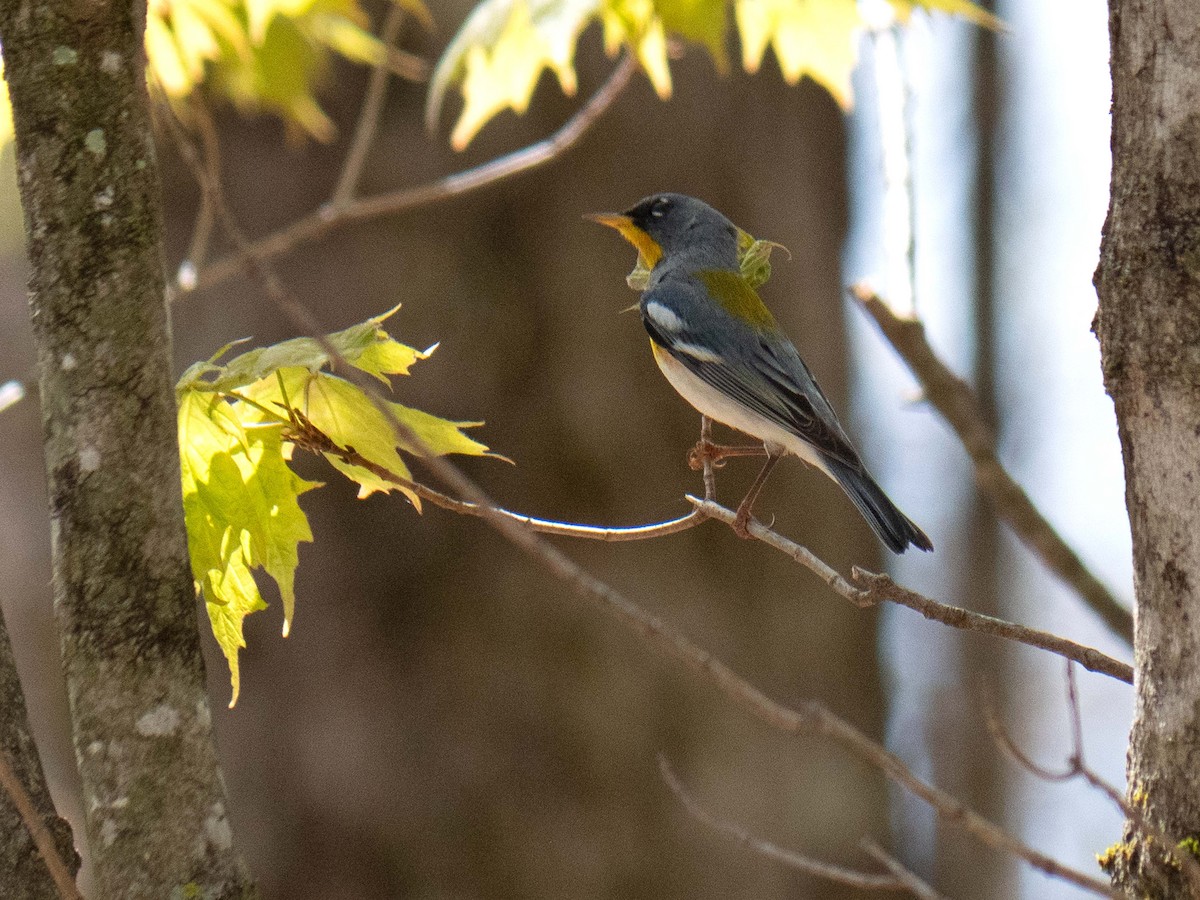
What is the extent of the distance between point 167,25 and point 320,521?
1860mm

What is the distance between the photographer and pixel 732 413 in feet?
10.6

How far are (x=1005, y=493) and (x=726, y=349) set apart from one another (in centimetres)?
94

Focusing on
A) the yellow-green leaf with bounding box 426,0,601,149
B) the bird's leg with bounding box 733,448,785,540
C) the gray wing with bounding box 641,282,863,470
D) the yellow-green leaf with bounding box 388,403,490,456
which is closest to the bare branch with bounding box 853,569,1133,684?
the bird's leg with bounding box 733,448,785,540

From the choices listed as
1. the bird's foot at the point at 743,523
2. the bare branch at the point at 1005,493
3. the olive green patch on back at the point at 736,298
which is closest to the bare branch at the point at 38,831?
the bird's foot at the point at 743,523

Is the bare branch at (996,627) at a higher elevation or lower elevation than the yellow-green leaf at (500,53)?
lower

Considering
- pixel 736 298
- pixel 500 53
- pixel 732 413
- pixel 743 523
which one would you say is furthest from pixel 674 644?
pixel 500 53

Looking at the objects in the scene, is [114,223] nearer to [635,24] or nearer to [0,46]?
[0,46]

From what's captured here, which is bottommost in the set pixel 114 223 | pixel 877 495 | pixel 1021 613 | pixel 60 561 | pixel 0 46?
pixel 1021 613

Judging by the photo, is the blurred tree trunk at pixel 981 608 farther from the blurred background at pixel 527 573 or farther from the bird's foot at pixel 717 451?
the bird's foot at pixel 717 451

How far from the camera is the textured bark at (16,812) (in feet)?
4.39

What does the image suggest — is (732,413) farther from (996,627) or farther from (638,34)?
(996,627)

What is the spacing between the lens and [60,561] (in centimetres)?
142

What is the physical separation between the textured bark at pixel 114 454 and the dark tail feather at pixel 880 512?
1461mm

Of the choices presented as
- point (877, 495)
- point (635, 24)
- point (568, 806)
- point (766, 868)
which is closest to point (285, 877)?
point (568, 806)
